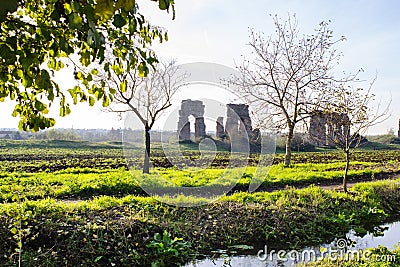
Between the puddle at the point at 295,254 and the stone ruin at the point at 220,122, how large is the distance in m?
4.02

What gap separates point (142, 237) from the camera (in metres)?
6.70

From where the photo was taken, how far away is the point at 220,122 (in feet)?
36.2

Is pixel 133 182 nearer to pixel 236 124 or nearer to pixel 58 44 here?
pixel 236 124

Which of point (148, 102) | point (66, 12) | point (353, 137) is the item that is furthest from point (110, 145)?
point (66, 12)

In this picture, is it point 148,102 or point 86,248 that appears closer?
point 86,248

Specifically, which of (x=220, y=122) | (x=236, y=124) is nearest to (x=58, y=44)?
(x=220, y=122)

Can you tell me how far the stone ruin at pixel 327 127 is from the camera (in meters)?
11.3

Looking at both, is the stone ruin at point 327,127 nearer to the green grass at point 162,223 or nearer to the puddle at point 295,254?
the green grass at point 162,223

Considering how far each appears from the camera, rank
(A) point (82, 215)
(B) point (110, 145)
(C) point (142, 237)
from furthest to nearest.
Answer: (B) point (110, 145) < (A) point (82, 215) < (C) point (142, 237)

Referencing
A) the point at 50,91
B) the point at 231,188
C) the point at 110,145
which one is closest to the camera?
the point at 50,91

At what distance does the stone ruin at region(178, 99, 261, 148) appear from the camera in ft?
34.7

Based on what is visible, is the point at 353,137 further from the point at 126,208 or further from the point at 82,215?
the point at 82,215

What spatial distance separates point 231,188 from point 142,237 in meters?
5.14

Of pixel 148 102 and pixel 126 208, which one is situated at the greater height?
pixel 148 102
